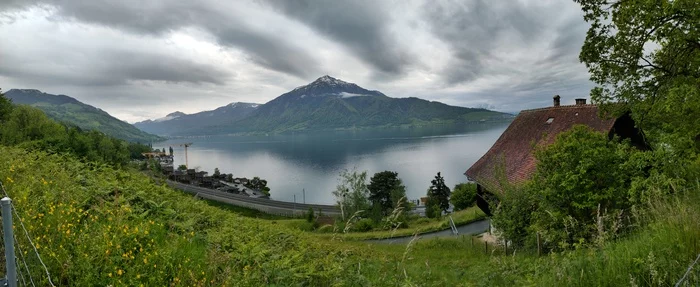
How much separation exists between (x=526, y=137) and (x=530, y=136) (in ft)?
0.84

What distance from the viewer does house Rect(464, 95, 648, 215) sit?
18.0 metres

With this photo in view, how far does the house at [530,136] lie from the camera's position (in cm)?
1797

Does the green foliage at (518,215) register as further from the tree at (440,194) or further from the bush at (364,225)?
the tree at (440,194)

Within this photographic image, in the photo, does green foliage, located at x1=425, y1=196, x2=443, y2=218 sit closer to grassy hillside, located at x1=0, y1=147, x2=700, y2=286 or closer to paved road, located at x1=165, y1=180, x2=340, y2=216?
paved road, located at x1=165, y1=180, x2=340, y2=216

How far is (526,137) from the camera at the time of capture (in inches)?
855

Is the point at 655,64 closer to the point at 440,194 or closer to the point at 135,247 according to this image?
the point at 135,247

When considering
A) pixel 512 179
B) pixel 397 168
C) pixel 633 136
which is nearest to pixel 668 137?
pixel 512 179

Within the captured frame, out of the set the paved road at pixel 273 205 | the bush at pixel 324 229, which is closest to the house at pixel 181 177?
the paved road at pixel 273 205

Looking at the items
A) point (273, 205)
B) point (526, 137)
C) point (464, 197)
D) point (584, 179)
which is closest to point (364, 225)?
point (464, 197)

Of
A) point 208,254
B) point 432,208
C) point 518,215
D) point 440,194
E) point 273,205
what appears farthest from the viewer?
point 273,205

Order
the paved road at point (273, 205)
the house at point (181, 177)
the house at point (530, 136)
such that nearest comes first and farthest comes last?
the house at point (530, 136)
the paved road at point (273, 205)
the house at point (181, 177)

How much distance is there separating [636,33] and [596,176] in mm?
4169

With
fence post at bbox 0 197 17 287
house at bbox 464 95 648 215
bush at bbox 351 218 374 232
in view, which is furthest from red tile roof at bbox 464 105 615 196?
fence post at bbox 0 197 17 287

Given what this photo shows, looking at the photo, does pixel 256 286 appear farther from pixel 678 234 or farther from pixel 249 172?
pixel 249 172
